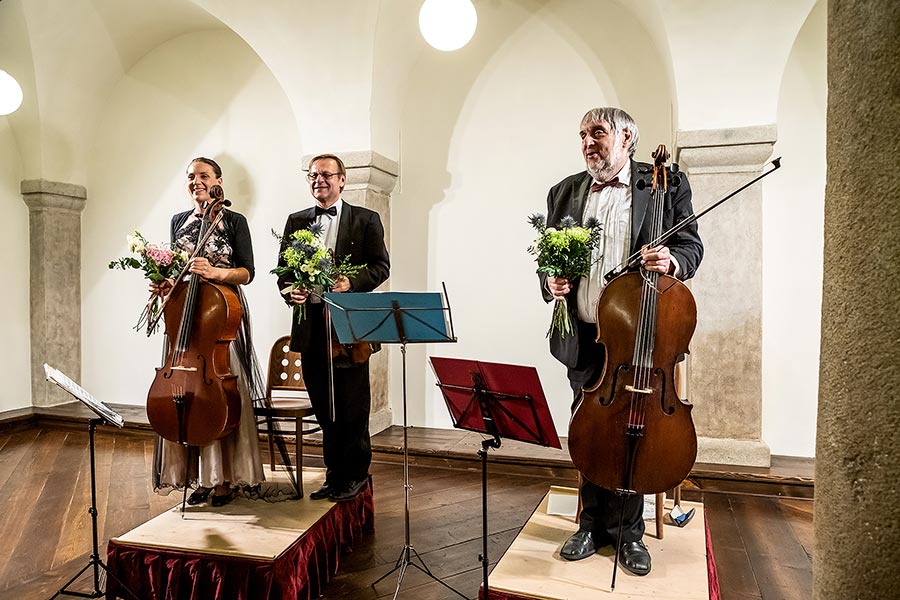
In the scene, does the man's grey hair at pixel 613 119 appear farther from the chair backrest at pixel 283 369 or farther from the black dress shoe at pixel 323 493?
the chair backrest at pixel 283 369

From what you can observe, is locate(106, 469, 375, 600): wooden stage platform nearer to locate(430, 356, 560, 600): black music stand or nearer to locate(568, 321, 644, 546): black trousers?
locate(430, 356, 560, 600): black music stand

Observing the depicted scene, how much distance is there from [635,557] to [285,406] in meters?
1.91

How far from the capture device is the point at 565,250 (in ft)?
7.57

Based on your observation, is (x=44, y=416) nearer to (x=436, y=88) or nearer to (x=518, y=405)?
(x=436, y=88)

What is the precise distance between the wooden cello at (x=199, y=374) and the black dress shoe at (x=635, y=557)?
171 cm

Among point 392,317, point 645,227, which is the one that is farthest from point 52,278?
point 645,227

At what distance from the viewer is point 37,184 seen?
19.2 ft

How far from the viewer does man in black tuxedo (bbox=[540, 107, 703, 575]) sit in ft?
7.86

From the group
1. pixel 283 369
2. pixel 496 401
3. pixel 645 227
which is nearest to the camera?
pixel 496 401

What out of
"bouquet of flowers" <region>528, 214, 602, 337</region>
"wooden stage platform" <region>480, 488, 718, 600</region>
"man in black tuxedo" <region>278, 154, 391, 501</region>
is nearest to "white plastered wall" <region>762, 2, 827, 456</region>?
"wooden stage platform" <region>480, 488, 718, 600</region>

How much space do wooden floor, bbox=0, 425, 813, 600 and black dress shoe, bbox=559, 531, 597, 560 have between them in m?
0.47

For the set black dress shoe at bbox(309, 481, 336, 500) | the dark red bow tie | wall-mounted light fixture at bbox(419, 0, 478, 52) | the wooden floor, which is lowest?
the wooden floor

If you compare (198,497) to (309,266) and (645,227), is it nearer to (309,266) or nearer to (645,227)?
(309,266)

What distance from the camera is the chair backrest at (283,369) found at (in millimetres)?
3863
